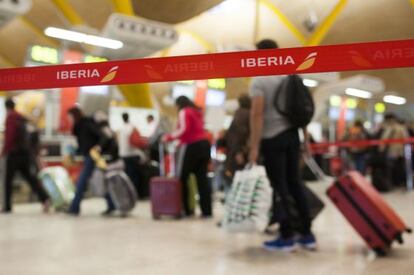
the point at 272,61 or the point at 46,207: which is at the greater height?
the point at 272,61

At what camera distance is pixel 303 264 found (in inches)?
122

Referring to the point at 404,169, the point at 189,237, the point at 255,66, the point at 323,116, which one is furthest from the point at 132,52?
the point at 323,116

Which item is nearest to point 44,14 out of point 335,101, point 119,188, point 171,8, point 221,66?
point 119,188

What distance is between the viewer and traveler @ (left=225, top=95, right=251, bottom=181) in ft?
15.2

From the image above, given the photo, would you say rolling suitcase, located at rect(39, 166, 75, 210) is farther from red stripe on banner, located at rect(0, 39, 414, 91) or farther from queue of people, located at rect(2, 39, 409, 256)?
red stripe on banner, located at rect(0, 39, 414, 91)

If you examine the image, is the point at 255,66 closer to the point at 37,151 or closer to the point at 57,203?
the point at 57,203

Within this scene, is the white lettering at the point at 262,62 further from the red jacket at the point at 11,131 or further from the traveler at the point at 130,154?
the traveler at the point at 130,154

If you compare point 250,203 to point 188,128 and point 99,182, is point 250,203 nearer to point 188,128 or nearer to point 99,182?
point 188,128

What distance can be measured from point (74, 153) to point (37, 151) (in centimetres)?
234

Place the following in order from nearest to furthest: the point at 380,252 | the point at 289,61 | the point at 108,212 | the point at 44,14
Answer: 1. the point at 289,61
2. the point at 380,252
3. the point at 108,212
4. the point at 44,14

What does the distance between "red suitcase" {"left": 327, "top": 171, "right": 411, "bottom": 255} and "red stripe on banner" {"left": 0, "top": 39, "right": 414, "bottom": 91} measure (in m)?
1.63

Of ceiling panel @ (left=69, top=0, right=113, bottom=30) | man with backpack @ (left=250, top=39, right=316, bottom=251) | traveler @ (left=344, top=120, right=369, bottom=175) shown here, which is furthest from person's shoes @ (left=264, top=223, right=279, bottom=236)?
traveler @ (left=344, top=120, right=369, bottom=175)

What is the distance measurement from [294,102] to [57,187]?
421 centimetres

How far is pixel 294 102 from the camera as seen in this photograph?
3496 mm
